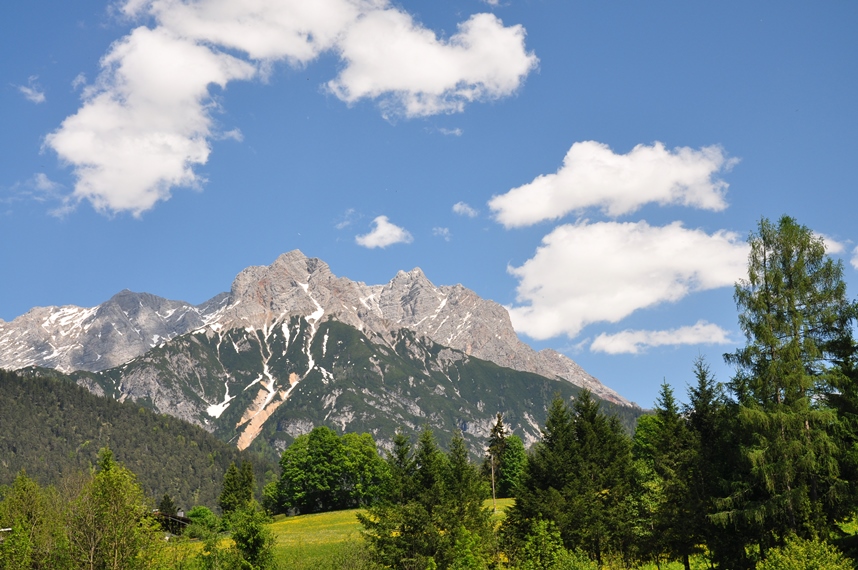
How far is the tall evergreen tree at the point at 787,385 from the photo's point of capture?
32781 mm

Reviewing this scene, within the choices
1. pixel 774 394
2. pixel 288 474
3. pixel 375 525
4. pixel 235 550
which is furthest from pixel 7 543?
pixel 288 474

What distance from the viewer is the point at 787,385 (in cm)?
3375

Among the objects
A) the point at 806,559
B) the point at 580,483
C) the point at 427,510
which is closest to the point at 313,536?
the point at 427,510

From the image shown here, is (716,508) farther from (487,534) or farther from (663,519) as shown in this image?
(487,534)

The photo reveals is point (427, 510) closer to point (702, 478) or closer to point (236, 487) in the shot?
point (702, 478)

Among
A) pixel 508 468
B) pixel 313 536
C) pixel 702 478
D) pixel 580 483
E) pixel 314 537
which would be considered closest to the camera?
pixel 702 478

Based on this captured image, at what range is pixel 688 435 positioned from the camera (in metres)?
40.3

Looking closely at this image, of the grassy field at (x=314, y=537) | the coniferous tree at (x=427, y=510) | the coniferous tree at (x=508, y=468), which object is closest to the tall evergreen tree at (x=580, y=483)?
the coniferous tree at (x=427, y=510)

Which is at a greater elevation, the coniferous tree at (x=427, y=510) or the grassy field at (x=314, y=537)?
the coniferous tree at (x=427, y=510)

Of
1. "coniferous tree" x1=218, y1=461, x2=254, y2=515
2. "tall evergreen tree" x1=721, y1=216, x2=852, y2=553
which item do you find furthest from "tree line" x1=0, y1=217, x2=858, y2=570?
"coniferous tree" x1=218, y1=461, x2=254, y2=515

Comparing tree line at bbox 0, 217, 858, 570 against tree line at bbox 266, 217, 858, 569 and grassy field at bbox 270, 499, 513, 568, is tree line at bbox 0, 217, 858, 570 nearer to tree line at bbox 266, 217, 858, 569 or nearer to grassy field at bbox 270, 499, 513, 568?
tree line at bbox 266, 217, 858, 569

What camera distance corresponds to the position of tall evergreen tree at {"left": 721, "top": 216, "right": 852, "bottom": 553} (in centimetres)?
3278

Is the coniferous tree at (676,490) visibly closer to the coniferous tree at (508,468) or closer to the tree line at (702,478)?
the tree line at (702,478)

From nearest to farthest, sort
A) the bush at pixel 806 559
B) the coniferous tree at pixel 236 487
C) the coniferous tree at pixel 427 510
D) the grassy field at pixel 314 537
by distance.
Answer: the bush at pixel 806 559, the coniferous tree at pixel 427 510, the grassy field at pixel 314 537, the coniferous tree at pixel 236 487
